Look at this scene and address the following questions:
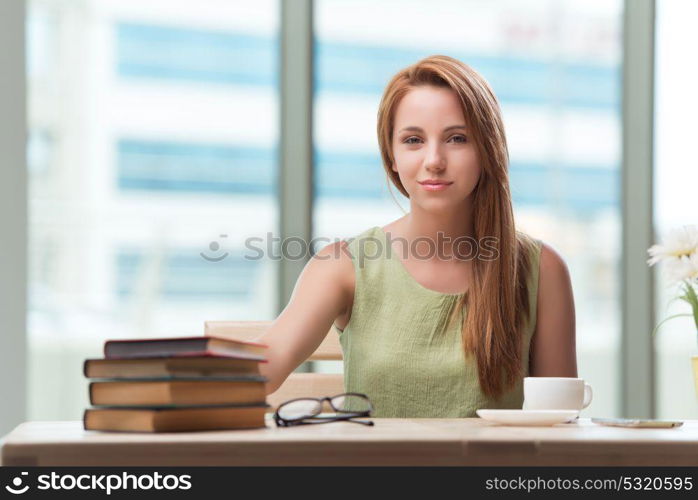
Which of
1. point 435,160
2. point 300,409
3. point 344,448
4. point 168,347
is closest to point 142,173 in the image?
point 435,160

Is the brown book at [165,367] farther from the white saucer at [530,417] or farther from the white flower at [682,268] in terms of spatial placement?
the white flower at [682,268]

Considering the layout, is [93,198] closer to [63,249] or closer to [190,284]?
[63,249]

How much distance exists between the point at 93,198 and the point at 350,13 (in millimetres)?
1065

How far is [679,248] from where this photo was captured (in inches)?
53.1

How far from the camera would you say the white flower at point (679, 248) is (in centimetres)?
134

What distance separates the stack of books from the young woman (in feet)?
1.74

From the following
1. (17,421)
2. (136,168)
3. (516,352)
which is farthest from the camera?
(136,168)

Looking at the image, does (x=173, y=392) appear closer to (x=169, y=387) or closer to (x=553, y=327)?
(x=169, y=387)

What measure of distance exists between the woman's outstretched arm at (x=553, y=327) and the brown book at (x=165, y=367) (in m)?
0.85

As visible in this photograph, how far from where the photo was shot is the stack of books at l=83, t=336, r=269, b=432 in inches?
36.9

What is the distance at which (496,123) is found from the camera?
1642mm

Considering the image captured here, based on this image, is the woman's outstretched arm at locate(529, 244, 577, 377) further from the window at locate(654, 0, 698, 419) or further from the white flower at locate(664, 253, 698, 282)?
the window at locate(654, 0, 698, 419)

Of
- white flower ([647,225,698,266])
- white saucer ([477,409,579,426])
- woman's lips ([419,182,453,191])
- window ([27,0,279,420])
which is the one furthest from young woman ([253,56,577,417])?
window ([27,0,279,420])

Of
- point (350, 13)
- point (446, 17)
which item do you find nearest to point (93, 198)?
point (350, 13)
